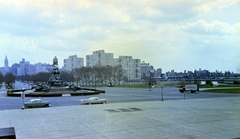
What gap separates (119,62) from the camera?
2377 inches

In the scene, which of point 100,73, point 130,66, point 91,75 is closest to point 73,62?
point 100,73

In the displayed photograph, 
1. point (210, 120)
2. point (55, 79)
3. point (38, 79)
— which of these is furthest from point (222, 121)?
point (38, 79)

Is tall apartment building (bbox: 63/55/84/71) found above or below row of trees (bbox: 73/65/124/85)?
above

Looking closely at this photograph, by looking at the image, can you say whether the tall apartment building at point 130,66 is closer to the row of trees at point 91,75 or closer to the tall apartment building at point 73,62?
the row of trees at point 91,75

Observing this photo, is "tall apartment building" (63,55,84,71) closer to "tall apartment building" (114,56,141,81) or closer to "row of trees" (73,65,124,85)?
"row of trees" (73,65,124,85)

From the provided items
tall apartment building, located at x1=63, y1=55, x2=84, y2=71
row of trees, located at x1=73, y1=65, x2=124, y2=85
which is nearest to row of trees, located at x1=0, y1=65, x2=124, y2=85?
row of trees, located at x1=73, y1=65, x2=124, y2=85

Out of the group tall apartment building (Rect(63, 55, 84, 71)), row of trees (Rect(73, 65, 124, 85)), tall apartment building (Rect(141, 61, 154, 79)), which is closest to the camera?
tall apartment building (Rect(63, 55, 84, 71))

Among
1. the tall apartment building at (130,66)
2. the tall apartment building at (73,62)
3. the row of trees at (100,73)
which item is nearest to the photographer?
the tall apartment building at (130,66)

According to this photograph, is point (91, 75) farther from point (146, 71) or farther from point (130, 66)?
point (146, 71)

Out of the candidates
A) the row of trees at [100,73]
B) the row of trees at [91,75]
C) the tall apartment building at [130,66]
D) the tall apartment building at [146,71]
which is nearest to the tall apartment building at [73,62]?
the row of trees at [100,73]

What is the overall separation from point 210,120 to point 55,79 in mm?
42225

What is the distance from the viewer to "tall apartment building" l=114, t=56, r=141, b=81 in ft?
196

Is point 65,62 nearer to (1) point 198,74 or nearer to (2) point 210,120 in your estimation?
(1) point 198,74

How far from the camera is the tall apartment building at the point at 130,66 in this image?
59.7m
